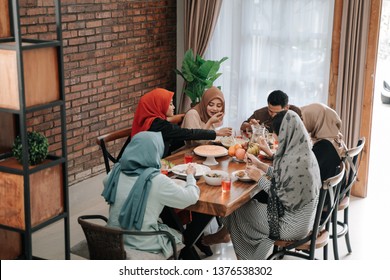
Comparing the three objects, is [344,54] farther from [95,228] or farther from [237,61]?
[95,228]

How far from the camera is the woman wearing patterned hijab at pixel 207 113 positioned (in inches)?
198

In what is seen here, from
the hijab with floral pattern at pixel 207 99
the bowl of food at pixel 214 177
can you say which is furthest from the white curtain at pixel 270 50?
the bowl of food at pixel 214 177

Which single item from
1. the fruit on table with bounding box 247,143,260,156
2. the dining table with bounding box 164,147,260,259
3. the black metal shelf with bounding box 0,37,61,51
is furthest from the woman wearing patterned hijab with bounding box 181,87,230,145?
the black metal shelf with bounding box 0,37,61,51

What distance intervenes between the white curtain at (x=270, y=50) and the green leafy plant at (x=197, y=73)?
28 cm

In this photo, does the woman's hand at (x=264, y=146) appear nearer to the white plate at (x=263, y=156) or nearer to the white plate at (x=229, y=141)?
the white plate at (x=263, y=156)

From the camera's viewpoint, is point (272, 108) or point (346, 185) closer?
point (346, 185)

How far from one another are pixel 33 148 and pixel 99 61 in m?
2.26

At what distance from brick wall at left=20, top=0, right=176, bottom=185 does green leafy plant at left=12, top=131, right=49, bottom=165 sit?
4.68ft

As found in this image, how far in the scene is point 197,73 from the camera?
6.33 m

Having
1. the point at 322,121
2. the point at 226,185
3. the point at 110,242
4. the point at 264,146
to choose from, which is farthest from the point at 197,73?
the point at 110,242

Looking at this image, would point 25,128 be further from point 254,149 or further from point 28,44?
point 254,149

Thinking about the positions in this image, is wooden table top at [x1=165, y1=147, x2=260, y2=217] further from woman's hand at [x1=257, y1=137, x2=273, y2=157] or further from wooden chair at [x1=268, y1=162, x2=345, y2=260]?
wooden chair at [x1=268, y1=162, x2=345, y2=260]

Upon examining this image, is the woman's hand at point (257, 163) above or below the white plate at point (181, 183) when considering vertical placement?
above

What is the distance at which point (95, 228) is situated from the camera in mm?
3367
